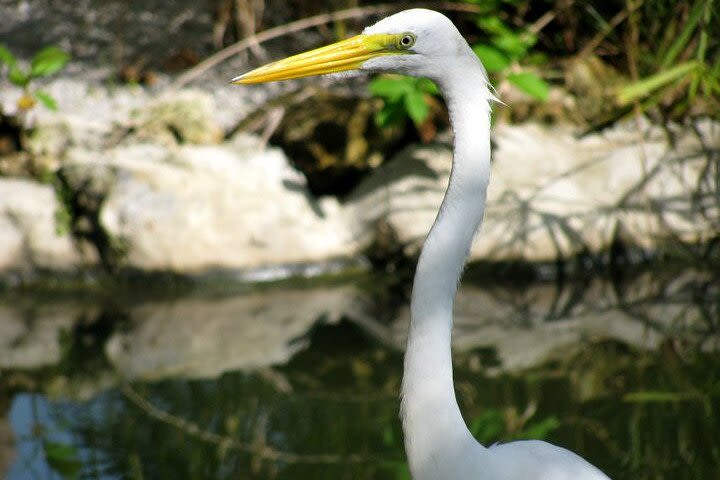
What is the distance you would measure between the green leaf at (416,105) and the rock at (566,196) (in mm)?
669

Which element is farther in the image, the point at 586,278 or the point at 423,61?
the point at 586,278

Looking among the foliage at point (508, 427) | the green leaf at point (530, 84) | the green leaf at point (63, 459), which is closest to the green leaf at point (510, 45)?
the green leaf at point (530, 84)

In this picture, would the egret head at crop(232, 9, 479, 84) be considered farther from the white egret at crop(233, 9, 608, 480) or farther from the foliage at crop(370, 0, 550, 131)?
the foliage at crop(370, 0, 550, 131)

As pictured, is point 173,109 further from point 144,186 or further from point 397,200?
point 397,200

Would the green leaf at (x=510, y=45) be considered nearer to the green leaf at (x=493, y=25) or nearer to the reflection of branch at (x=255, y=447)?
the green leaf at (x=493, y=25)

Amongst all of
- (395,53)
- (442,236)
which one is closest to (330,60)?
(395,53)

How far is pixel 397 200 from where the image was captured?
15.7ft

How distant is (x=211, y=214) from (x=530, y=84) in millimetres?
1581

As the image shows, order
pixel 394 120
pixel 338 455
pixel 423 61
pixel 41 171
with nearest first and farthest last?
pixel 423 61
pixel 338 455
pixel 394 120
pixel 41 171

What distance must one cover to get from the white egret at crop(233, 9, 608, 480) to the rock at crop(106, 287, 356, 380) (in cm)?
195

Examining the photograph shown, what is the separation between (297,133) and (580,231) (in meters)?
A: 1.48

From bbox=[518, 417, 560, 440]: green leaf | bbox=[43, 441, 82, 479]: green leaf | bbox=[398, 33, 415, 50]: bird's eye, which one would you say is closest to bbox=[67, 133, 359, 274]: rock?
bbox=[43, 441, 82, 479]: green leaf

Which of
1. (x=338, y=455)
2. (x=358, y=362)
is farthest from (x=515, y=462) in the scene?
(x=358, y=362)

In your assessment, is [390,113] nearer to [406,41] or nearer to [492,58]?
[492,58]
